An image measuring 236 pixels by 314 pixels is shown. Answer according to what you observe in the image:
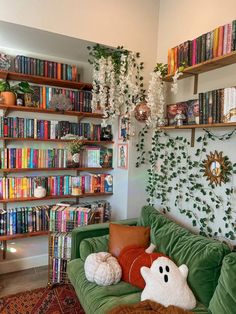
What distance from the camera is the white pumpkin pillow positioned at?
1.81m

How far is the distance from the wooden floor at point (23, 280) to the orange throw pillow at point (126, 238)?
1.01 m

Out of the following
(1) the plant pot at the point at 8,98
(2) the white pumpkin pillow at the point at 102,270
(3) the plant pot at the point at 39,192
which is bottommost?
(2) the white pumpkin pillow at the point at 102,270

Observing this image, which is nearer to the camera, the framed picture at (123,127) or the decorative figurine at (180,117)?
the decorative figurine at (180,117)

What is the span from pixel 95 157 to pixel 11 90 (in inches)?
46.9

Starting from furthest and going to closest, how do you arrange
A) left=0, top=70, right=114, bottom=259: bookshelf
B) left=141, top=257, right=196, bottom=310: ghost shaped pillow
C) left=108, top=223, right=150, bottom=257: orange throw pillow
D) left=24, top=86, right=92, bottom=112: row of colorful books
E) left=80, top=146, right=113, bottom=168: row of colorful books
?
left=80, top=146, right=113, bottom=168: row of colorful books
left=24, top=86, right=92, bottom=112: row of colorful books
left=0, top=70, right=114, bottom=259: bookshelf
left=108, top=223, right=150, bottom=257: orange throw pillow
left=141, top=257, right=196, bottom=310: ghost shaped pillow

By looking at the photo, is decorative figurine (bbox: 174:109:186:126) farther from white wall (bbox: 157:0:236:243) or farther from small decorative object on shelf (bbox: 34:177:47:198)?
small decorative object on shelf (bbox: 34:177:47:198)

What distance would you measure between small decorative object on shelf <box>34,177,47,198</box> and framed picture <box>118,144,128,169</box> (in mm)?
916

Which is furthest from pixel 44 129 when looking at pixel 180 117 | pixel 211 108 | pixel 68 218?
pixel 211 108

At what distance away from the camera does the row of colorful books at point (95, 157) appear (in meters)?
3.04

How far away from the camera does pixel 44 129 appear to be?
2771mm

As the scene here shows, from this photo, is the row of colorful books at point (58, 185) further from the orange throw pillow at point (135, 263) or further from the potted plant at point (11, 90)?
the orange throw pillow at point (135, 263)

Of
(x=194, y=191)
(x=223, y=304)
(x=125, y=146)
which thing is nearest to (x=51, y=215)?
(x=125, y=146)

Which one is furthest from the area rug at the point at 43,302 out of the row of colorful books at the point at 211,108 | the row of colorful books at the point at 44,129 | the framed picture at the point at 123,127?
the row of colorful books at the point at 211,108

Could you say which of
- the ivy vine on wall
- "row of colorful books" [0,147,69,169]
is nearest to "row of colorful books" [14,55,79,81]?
"row of colorful books" [0,147,69,169]
